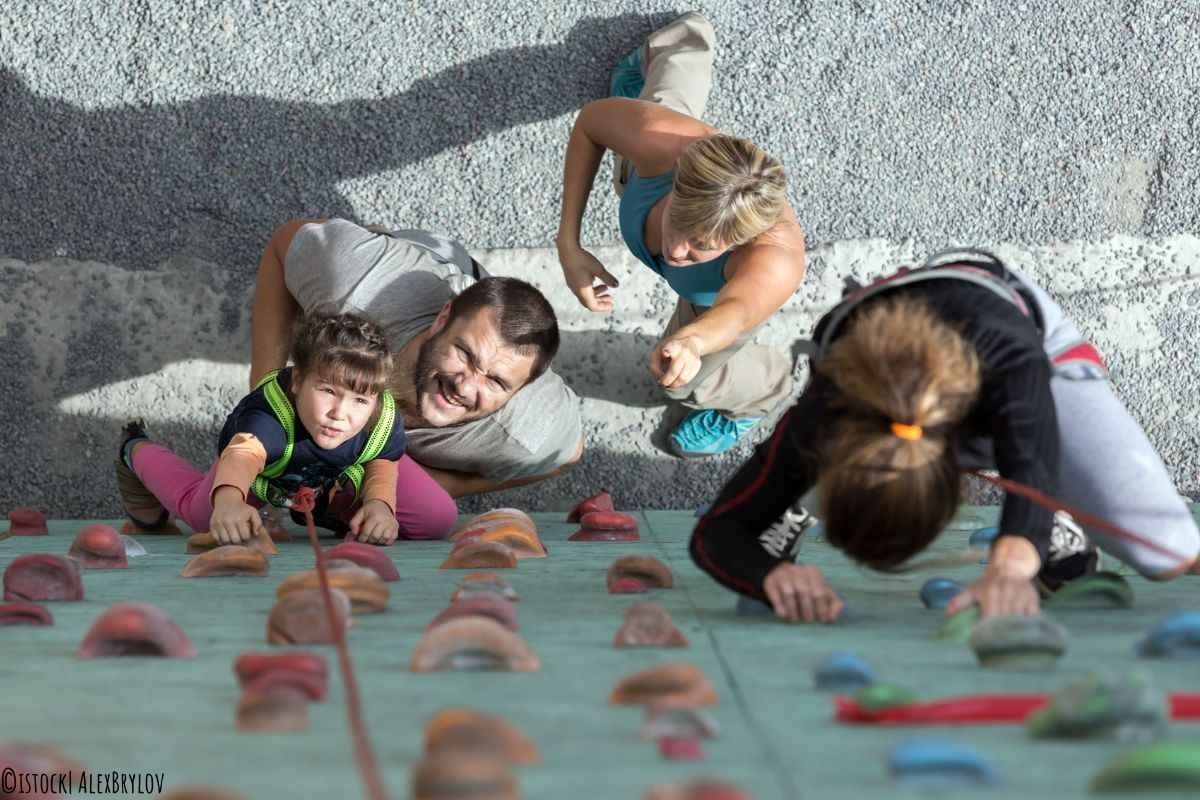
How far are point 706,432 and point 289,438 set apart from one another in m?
→ 1.10

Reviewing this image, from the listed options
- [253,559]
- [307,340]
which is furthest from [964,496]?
[307,340]

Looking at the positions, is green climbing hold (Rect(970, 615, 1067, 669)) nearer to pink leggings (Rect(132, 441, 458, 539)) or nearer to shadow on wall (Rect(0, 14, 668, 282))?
pink leggings (Rect(132, 441, 458, 539))

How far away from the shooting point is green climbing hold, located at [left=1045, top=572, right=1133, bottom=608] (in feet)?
7.07

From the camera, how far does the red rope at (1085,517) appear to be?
191 centimetres

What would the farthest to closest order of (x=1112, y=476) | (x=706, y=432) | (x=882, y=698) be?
(x=706, y=432)
(x=1112, y=476)
(x=882, y=698)

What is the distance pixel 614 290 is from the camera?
373 cm

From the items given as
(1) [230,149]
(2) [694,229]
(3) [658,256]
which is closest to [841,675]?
(2) [694,229]

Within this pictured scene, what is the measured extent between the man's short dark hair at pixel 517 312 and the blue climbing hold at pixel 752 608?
111 centimetres

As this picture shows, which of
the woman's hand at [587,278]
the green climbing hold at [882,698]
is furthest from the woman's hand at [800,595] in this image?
the woman's hand at [587,278]

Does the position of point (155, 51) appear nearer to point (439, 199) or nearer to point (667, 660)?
point (439, 199)

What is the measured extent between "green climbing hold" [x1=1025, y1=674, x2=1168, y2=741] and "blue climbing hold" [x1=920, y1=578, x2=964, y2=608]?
765mm

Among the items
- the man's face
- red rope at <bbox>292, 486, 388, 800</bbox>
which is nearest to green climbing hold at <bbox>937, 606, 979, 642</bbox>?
red rope at <bbox>292, 486, 388, 800</bbox>

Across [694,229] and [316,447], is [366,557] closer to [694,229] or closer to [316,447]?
[316,447]

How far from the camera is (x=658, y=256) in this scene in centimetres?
334
